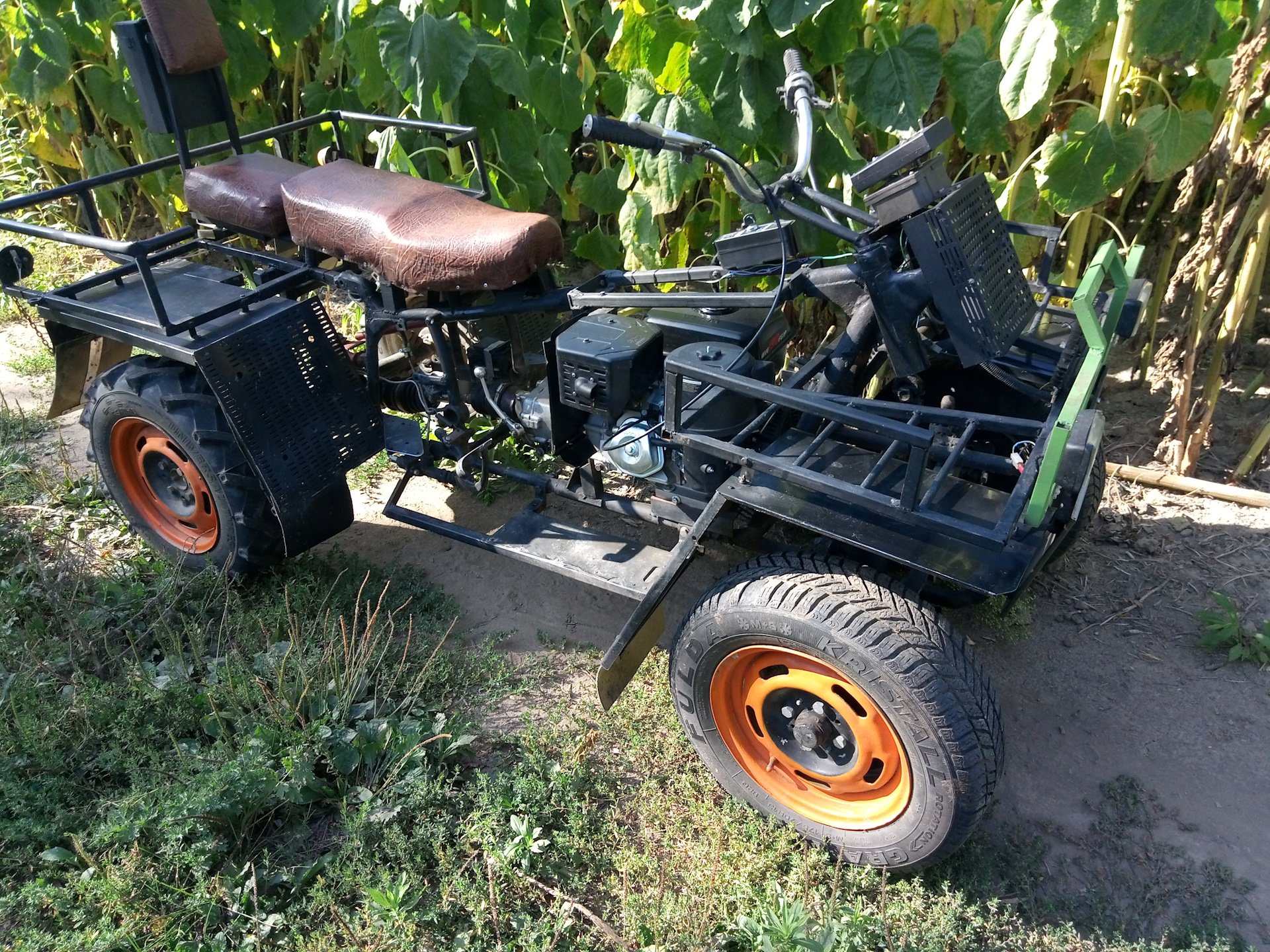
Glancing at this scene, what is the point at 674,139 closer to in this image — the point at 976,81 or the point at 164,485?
the point at 976,81

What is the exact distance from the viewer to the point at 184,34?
3328 millimetres

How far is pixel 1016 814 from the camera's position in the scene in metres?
2.73

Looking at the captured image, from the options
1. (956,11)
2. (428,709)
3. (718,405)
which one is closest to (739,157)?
(956,11)

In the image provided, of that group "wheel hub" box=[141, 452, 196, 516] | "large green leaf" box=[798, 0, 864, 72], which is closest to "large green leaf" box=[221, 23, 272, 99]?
"wheel hub" box=[141, 452, 196, 516]

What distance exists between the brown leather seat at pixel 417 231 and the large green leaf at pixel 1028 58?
163cm

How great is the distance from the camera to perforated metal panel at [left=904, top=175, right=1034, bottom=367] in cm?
238

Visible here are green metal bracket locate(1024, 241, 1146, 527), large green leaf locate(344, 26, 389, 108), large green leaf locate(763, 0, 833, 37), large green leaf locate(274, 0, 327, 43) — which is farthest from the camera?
large green leaf locate(274, 0, 327, 43)

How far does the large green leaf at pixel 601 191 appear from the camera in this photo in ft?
14.9

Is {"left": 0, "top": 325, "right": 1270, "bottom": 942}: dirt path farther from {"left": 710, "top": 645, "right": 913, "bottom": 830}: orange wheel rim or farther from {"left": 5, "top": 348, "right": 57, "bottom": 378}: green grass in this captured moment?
{"left": 5, "top": 348, "right": 57, "bottom": 378}: green grass

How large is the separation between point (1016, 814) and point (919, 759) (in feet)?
2.18

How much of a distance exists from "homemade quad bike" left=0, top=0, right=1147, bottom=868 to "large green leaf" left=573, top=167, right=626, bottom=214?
1.07m

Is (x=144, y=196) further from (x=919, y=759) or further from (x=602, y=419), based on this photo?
(x=919, y=759)

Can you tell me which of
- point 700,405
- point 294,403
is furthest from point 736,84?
point 294,403

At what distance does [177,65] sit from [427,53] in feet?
2.86
